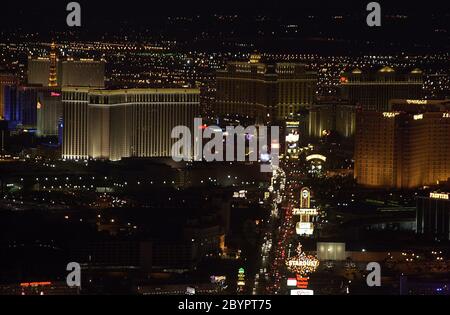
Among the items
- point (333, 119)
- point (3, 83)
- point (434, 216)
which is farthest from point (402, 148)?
point (3, 83)

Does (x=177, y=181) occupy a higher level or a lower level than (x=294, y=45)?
lower

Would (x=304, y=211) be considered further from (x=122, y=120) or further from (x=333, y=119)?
(x=333, y=119)

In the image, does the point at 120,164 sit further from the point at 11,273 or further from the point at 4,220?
the point at 11,273

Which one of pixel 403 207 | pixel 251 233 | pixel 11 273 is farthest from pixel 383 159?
pixel 11 273

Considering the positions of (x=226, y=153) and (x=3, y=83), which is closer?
(x=226, y=153)

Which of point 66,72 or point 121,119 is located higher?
point 66,72

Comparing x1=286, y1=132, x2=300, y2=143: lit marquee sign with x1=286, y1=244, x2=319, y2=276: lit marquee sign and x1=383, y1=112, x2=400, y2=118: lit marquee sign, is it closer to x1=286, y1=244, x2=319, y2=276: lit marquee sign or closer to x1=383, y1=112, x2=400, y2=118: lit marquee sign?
x1=383, y1=112, x2=400, y2=118: lit marquee sign

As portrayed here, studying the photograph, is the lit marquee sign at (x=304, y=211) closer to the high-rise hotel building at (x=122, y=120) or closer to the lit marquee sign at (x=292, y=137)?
the high-rise hotel building at (x=122, y=120)
